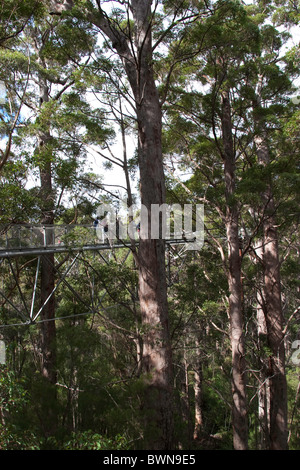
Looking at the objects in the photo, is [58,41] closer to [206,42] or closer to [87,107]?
[87,107]

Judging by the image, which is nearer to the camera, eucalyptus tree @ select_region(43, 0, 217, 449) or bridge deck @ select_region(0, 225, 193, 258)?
eucalyptus tree @ select_region(43, 0, 217, 449)

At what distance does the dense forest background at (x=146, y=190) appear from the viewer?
5.27 metres

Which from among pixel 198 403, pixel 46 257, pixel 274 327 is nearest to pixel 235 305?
pixel 274 327

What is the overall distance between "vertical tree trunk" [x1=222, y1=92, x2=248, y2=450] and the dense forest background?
32 millimetres

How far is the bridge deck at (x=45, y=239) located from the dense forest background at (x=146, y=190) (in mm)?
111

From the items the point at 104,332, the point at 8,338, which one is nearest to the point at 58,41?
the point at 104,332

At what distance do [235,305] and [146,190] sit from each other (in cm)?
387

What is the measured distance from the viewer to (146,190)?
588 centimetres

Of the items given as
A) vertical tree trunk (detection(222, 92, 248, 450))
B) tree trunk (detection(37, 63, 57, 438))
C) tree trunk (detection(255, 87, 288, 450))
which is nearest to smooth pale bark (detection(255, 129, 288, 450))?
tree trunk (detection(255, 87, 288, 450))

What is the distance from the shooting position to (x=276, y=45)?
11.3 metres

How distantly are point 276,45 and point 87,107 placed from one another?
20.6 ft

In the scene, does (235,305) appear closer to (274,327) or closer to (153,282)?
(274,327)

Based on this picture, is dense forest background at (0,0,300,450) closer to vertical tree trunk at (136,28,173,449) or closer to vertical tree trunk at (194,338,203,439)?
vertical tree trunk at (136,28,173,449)

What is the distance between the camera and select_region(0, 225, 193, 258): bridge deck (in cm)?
755
